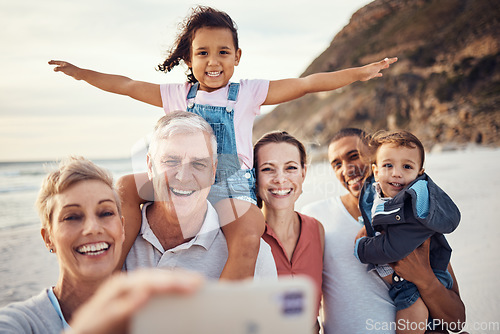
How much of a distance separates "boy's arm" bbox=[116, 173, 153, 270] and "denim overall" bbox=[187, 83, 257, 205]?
0.47 meters

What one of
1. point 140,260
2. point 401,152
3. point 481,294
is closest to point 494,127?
point 481,294

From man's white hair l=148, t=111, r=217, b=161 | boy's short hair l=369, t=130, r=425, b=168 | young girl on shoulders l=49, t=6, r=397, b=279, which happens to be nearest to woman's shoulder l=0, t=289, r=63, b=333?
man's white hair l=148, t=111, r=217, b=161

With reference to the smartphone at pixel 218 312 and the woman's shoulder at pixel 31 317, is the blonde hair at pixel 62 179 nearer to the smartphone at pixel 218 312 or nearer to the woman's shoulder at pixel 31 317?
the woman's shoulder at pixel 31 317

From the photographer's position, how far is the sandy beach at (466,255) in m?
4.28

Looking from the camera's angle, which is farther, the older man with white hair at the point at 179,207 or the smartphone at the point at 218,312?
the older man with white hair at the point at 179,207

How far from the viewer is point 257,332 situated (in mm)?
807

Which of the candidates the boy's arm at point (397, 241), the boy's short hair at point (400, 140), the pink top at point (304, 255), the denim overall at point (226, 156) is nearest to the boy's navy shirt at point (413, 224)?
the boy's arm at point (397, 241)

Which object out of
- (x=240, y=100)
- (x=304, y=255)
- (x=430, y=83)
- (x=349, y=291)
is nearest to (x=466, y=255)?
(x=349, y=291)

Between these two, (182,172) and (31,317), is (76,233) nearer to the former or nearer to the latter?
(31,317)

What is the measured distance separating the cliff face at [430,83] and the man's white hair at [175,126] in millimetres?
16247

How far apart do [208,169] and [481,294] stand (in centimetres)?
364

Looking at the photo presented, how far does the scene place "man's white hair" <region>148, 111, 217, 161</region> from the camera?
2156mm

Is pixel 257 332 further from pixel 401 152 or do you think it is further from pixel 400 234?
pixel 401 152

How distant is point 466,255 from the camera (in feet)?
18.0
